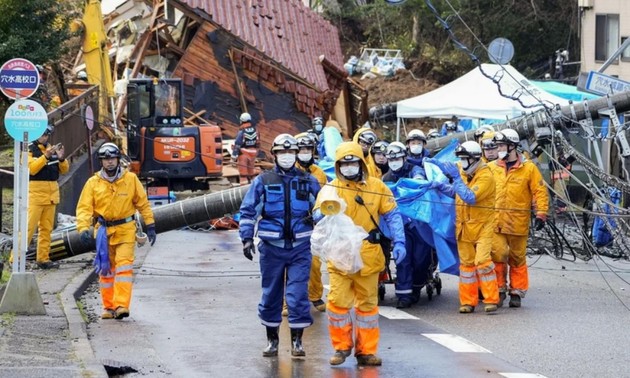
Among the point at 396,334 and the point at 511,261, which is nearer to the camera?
the point at 396,334

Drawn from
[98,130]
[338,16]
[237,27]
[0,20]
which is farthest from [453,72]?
[0,20]

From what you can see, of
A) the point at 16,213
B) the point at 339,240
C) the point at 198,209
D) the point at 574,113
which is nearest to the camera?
the point at 339,240

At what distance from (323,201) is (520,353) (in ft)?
7.05

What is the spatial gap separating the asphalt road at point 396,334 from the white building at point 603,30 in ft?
70.5

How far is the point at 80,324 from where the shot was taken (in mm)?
11930

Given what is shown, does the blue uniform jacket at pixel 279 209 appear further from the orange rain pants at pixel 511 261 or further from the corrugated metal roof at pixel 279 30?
the corrugated metal roof at pixel 279 30

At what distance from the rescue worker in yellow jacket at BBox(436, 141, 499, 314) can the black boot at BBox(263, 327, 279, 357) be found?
322 cm

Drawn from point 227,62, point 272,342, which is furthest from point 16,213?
point 227,62

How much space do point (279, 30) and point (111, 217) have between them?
26.1 meters

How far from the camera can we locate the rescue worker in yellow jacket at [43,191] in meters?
16.8

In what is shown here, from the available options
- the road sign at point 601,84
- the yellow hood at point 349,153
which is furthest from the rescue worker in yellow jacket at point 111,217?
the road sign at point 601,84

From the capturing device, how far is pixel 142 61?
35219mm

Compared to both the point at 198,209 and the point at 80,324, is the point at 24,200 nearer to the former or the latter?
the point at 80,324

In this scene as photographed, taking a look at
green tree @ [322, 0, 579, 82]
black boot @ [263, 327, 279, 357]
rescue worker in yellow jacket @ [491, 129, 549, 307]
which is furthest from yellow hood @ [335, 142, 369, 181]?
green tree @ [322, 0, 579, 82]
